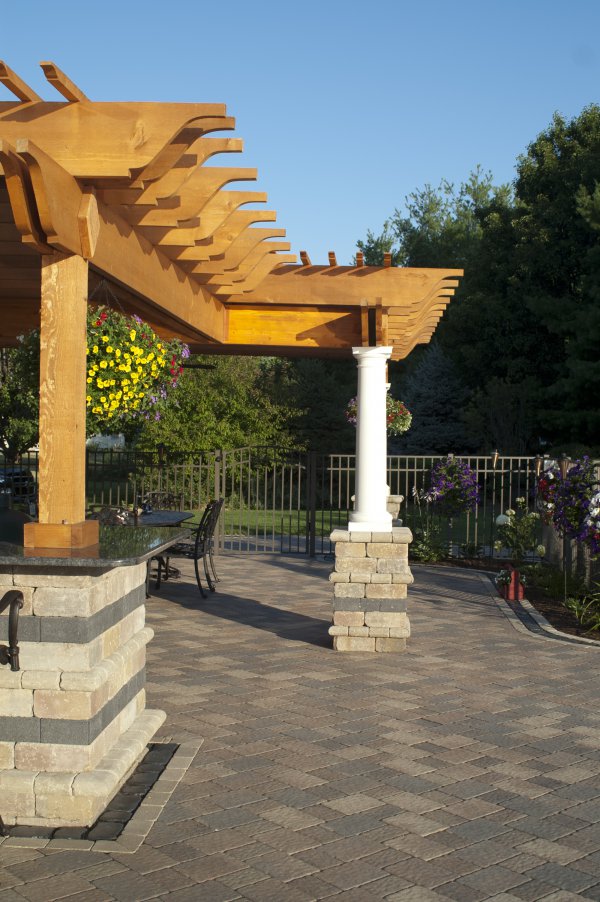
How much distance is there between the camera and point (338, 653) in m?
7.06

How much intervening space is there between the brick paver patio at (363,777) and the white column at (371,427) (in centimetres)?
125

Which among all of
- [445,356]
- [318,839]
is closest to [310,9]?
[318,839]

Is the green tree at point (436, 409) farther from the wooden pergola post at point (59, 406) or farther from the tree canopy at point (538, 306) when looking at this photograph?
the wooden pergola post at point (59, 406)

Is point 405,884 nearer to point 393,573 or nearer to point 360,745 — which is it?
point 360,745

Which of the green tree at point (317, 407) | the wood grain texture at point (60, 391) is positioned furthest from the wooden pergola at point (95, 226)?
the green tree at point (317, 407)

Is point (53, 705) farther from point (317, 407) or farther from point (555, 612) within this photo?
point (317, 407)

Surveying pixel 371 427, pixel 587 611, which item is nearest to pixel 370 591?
pixel 371 427

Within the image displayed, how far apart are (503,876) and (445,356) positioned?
28.0 metres

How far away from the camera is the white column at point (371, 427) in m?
7.45

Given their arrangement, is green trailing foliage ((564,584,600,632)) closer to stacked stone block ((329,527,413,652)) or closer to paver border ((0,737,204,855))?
stacked stone block ((329,527,413,652))

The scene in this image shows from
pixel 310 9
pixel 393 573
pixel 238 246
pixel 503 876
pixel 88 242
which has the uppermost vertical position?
pixel 310 9

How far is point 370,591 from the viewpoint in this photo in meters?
7.17

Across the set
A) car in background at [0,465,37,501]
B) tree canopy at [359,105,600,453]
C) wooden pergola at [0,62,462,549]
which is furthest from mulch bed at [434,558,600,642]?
tree canopy at [359,105,600,453]

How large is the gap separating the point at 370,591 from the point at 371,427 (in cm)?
132
